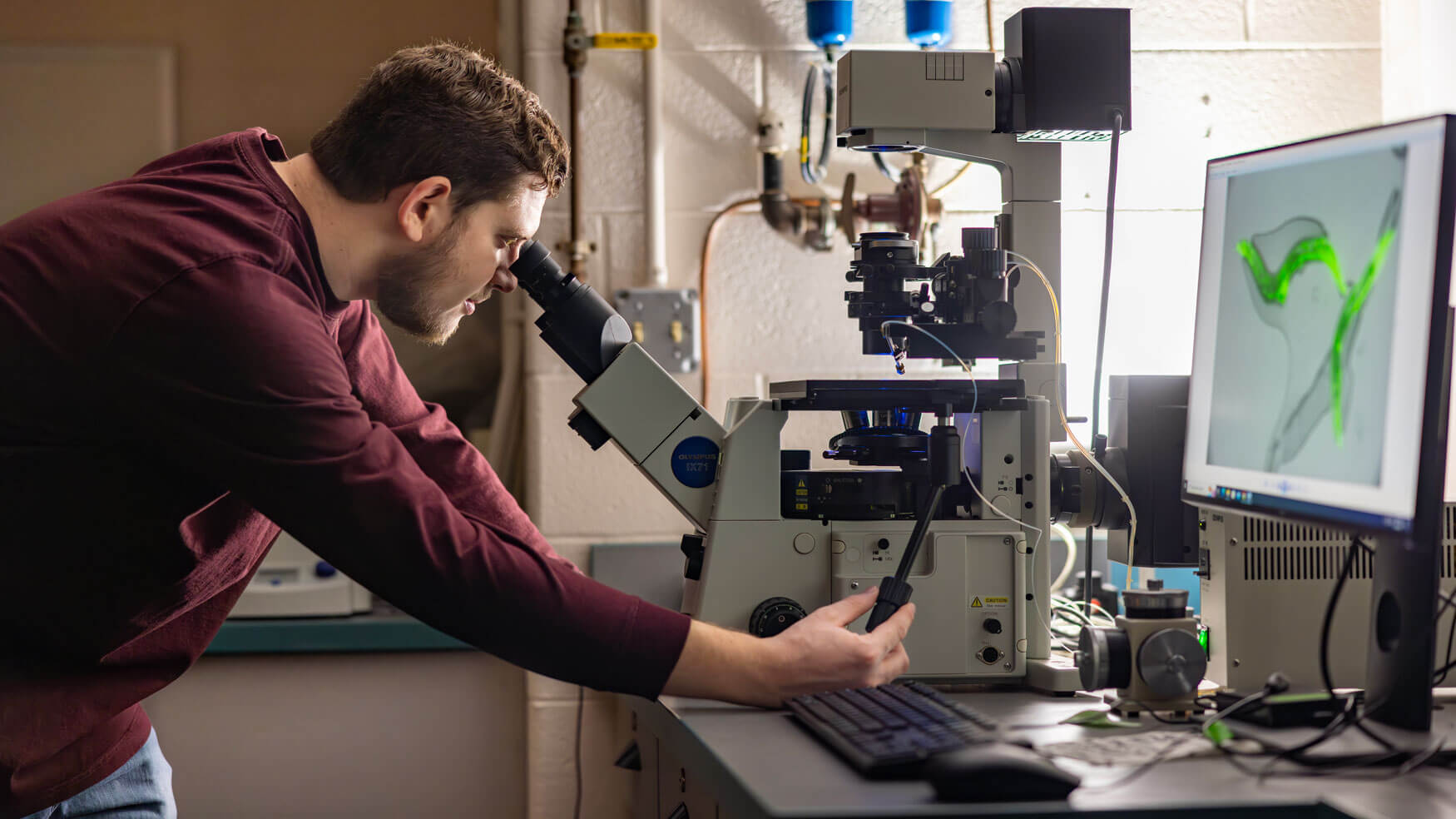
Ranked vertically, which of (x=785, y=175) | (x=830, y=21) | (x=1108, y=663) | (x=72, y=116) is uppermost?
(x=830, y=21)

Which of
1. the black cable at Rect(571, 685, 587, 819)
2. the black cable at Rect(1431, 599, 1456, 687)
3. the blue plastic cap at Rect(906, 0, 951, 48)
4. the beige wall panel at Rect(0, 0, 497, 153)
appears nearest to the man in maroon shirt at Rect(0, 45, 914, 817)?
the black cable at Rect(1431, 599, 1456, 687)

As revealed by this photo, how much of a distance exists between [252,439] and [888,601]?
64 centimetres

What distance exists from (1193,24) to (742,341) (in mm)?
1094

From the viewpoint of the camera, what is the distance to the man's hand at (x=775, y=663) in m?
1.05

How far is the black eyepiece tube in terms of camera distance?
1.29 metres

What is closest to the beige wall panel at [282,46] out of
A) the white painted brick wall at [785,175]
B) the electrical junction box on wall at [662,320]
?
the white painted brick wall at [785,175]

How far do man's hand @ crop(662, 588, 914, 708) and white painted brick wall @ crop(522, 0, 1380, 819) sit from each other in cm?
110

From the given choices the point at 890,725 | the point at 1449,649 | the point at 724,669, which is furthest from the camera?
the point at 1449,649

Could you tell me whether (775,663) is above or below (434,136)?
below

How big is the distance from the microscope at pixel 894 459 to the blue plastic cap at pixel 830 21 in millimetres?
765

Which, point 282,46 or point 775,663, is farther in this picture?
point 282,46

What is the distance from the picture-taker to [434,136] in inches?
50.1

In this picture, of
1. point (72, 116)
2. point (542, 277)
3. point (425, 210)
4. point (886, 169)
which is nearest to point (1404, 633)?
point (542, 277)

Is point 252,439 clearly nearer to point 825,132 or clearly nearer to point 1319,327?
point 1319,327
